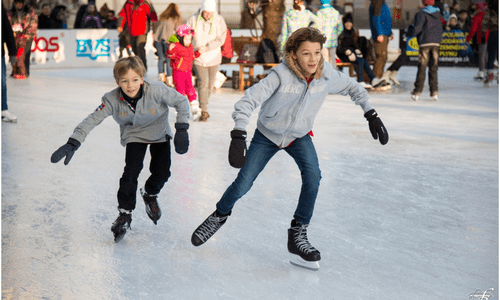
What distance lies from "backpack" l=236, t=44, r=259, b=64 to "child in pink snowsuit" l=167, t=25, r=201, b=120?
3.49 m

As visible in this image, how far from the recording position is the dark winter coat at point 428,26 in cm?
803

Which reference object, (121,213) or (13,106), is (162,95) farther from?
(13,106)

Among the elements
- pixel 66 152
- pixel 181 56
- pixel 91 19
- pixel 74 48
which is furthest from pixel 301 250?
pixel 91 19

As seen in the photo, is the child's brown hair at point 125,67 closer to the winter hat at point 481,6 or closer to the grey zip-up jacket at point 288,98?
the grey zip-up jacket at point 288,98

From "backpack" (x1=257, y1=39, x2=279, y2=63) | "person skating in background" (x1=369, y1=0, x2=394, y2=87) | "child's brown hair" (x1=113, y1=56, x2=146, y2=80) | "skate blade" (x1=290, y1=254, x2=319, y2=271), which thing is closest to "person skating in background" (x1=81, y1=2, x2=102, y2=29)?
"backpack" (x1=257, y1=39, x2=279, y2=63)

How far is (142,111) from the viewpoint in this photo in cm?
269

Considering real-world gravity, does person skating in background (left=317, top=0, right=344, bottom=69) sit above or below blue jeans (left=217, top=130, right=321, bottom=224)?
above

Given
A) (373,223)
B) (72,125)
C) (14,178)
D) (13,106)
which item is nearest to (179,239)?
(373,223)

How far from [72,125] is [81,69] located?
8.62 meters

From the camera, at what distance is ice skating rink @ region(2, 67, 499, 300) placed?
7.77 feet

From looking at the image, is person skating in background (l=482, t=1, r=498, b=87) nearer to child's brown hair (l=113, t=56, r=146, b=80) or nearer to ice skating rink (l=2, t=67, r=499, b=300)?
ice skating rink (l=2, t=67, r=499, b=300)

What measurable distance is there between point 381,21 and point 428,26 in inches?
68.8

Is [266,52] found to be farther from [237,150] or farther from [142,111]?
[237,150]

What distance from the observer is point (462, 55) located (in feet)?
48.0
